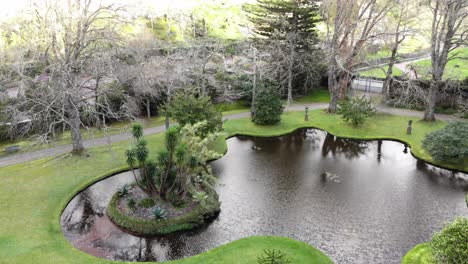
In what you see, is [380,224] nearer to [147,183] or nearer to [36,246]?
[147,183]

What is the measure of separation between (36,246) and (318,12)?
3330 centimetres

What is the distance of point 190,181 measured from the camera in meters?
22.0

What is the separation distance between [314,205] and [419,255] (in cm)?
598

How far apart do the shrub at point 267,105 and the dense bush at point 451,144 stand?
12311 millimetres

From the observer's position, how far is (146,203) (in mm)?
21391

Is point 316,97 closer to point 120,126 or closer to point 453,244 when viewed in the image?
point 120,126

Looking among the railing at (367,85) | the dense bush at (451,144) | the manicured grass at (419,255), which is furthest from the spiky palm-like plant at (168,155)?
the railing at (367,85)

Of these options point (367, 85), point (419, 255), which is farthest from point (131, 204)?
point (367, 85)

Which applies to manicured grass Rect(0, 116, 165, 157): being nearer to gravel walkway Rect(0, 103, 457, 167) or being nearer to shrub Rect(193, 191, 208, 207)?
gravel walkway Rect(0, 103, 457, 167)

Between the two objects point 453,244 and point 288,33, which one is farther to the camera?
point 288,33

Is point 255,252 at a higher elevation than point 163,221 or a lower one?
lower

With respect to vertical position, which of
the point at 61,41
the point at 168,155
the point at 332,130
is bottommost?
the point at 332,130

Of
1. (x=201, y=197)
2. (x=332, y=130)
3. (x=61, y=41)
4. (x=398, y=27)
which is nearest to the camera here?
(x=201, y=197)

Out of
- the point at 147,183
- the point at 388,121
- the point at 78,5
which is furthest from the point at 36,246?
the point at 388,121
